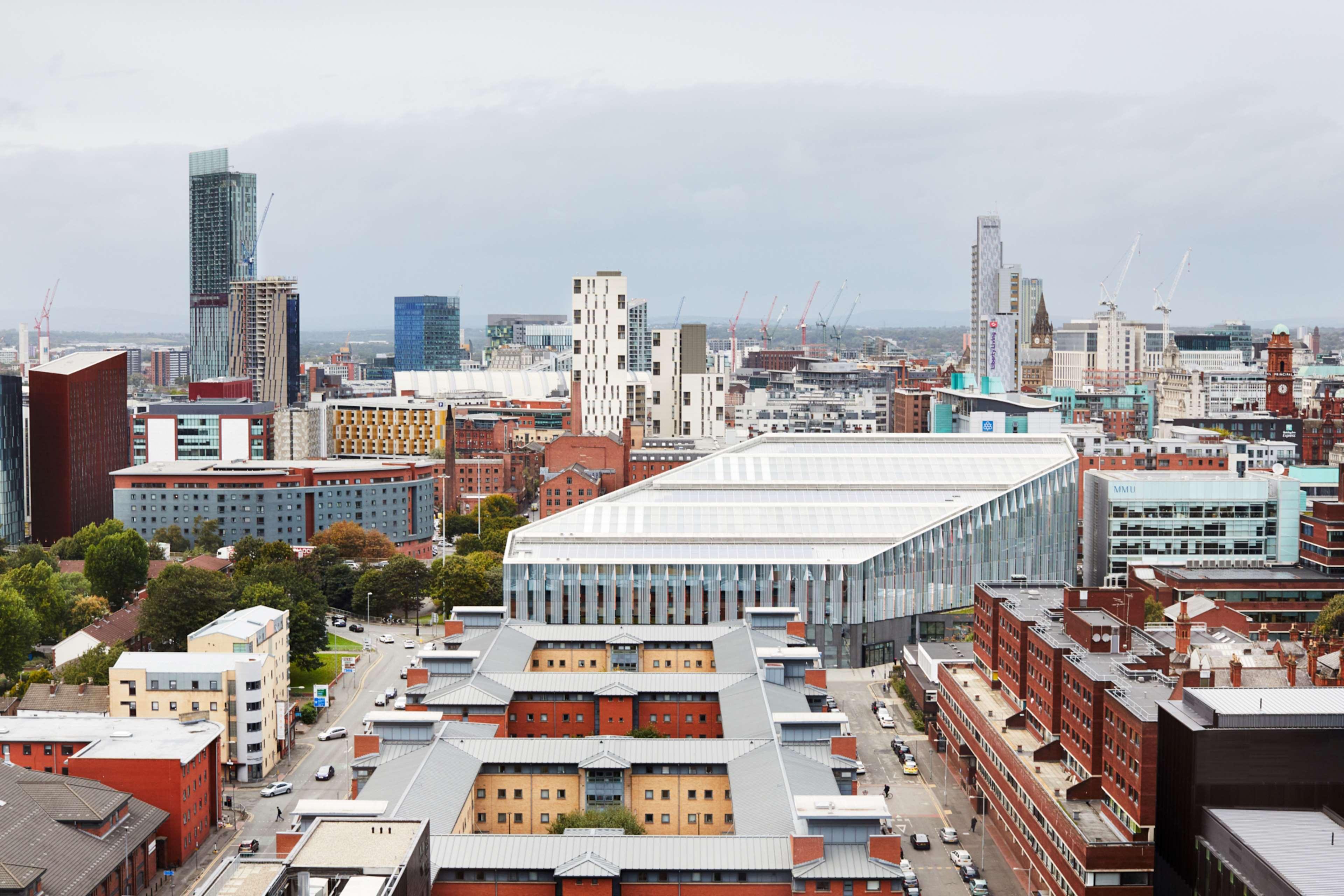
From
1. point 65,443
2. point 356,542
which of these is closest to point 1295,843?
point 356,542

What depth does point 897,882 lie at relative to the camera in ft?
165

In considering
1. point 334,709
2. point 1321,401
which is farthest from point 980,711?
point 1321,401

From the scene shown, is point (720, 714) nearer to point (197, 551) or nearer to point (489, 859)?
point (489, 859)

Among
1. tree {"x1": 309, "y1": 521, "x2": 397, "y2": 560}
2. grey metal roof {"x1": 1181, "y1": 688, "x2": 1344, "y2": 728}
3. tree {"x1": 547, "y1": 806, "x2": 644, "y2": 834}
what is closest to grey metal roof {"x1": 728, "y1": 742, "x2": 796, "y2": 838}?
tree {"x1": 547, "y1": 806, "x2": 644, "y2": 834}

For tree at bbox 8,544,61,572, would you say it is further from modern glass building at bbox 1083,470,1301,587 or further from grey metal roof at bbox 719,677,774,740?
modern glass building at bbox 1083,470,1301,587

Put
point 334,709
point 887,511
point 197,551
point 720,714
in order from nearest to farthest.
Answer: point 720,714 → point 334,709 → point 887,511 → point 197,551

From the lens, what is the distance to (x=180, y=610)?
9912cm

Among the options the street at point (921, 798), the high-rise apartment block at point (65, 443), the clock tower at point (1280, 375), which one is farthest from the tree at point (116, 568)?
the clock tower at point (1280, 375)

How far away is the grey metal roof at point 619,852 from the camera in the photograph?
2007 inches

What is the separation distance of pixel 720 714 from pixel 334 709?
29.9m

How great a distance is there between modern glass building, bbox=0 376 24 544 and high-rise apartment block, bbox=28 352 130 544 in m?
2.03

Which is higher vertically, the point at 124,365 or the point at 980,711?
the point at 124,365

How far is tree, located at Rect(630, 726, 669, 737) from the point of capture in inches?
2832

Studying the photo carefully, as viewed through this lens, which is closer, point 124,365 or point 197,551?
point 197,551
